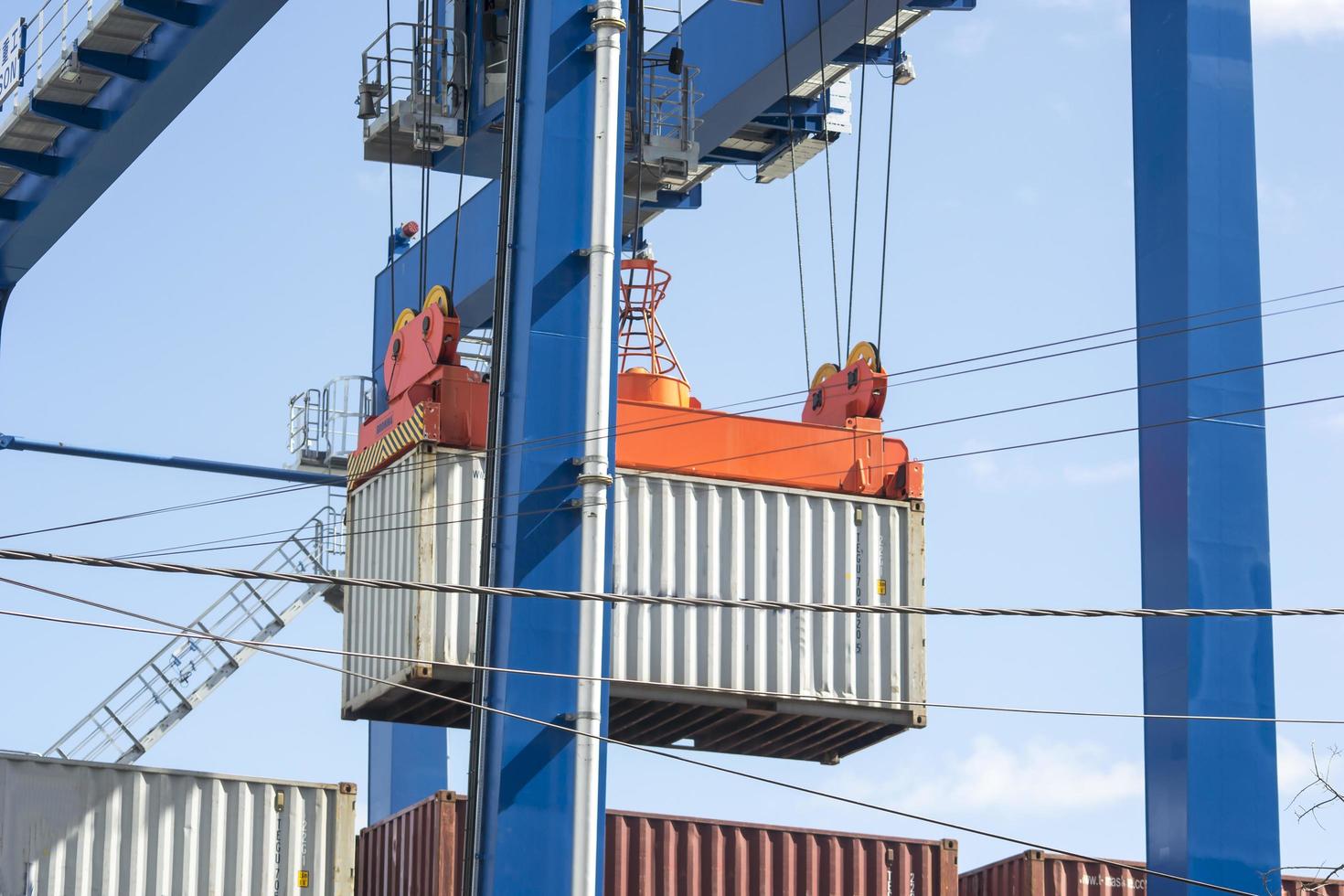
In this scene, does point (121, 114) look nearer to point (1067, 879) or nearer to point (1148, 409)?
point (1148, 409)

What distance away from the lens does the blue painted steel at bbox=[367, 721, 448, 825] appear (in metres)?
28.8

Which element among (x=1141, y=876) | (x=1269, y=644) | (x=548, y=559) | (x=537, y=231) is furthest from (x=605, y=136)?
(x=1141, y=876)

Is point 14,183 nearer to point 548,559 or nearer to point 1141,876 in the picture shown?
point 548,559

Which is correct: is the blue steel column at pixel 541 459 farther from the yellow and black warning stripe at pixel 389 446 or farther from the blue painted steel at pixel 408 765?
the blue painted steel at pixel 408 765

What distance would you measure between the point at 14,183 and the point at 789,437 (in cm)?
1119

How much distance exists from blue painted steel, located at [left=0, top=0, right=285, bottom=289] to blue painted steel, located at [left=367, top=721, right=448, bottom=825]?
7.75 metres

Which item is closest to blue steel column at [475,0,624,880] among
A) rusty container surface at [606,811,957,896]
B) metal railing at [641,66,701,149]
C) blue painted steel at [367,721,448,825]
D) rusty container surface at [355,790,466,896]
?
rusty container surface at [355,790,466,896]

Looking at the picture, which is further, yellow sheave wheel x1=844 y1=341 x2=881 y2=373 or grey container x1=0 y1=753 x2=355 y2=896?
yellow sheave wheel x1=844 y1=341 x2=881 y2=373

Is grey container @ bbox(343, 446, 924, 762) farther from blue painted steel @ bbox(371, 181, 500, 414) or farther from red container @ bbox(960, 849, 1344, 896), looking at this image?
blue painted steel @ bbox(371, 181, 500, 414)

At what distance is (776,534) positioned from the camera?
19.7m

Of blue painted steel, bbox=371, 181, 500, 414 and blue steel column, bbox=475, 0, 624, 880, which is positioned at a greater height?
blue painted steel, bbox=371, 181, 500, 414

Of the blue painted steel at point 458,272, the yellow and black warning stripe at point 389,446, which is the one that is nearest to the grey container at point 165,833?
the yellow and black warning stripe at point 389,446

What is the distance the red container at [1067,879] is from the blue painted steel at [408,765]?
10.6 m

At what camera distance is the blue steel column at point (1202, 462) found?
17328 mm
